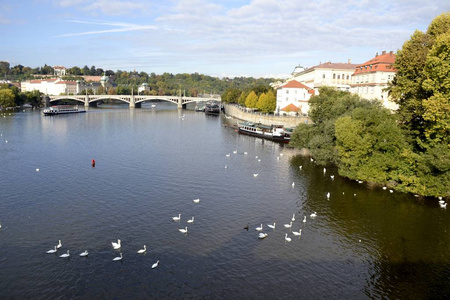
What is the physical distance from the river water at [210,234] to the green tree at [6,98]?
348 ft

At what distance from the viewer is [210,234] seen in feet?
95.1

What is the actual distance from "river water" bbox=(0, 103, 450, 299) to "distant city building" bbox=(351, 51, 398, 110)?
30265 mm

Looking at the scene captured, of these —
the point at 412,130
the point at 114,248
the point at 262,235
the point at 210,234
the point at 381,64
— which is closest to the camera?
the point at 114,248

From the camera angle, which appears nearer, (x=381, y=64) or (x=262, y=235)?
(x=262, y=235)

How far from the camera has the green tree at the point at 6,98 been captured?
14162 cm

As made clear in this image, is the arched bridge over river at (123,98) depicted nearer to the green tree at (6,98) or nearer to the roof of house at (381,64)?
the green tree at (6,98)

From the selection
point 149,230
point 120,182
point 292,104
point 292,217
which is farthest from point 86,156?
point 292,104

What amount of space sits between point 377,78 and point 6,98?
13407 centimetres

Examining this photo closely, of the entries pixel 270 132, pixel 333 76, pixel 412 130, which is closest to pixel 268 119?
pixel 270 132

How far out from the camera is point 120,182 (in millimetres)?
42125

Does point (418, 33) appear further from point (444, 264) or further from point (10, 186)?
point (10, 186)

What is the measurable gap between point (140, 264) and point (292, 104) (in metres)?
82.4

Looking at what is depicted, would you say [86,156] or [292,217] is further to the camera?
[86,156]

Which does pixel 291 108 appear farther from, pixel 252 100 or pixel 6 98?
pixel 6 98
